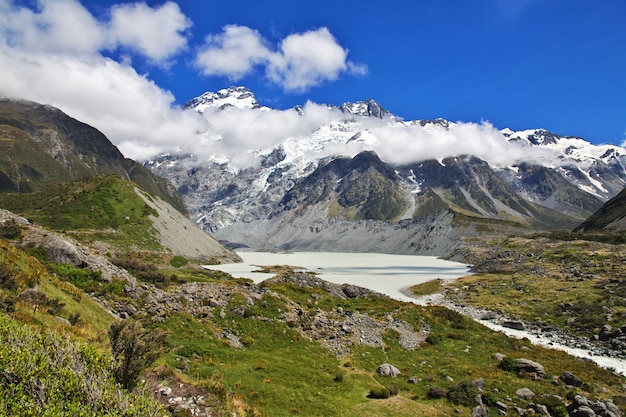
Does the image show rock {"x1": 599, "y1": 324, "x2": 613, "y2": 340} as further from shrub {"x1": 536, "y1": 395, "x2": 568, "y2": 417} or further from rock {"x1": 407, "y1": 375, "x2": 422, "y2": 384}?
rock {"x1": 407, "y1": 375, "x2": 422, "y2": 384}

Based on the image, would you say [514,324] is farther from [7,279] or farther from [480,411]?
[7,279]

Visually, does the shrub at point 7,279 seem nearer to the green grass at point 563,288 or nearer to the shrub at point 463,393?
the shrub at point 463,393

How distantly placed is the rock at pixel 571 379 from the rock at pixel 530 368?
138cm

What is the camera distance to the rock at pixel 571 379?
101 feet

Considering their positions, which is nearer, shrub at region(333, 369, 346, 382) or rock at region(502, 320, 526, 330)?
shrub at region(333, 369, 346, 382)

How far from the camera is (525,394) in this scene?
27.4m

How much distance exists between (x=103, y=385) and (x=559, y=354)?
45.1m

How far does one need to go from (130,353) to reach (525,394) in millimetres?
26331

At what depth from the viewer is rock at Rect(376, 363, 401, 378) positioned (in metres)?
30.4

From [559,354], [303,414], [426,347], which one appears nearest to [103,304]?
[303,414]

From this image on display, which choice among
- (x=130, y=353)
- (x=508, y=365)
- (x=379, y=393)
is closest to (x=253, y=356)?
(x=379, y=393)

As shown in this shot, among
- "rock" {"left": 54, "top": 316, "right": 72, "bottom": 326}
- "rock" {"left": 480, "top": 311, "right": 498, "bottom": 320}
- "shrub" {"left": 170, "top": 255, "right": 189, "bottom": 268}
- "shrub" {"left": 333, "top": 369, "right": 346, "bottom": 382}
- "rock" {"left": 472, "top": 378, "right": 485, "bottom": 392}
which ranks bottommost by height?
"rock" {"left": 480, "top": 311, "right": 498, "bottom": 320}

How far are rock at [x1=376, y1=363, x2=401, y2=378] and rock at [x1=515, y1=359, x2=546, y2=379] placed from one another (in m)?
10.4

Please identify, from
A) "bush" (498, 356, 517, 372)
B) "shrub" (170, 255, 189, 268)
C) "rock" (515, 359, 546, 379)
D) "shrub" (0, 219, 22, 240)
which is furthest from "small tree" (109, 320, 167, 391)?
"shrub" (170, 255, 189, 268)
